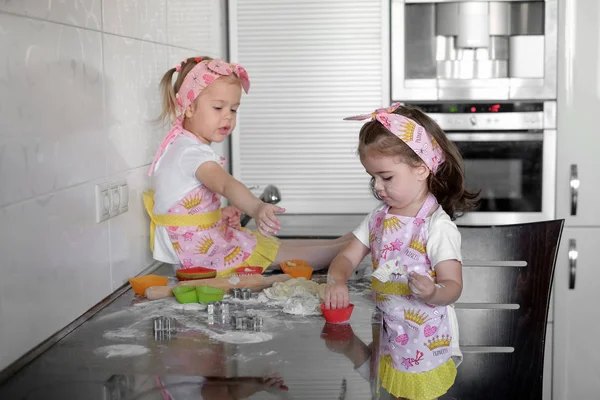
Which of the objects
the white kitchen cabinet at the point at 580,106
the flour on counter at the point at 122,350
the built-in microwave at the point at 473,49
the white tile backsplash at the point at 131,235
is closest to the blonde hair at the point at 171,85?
the white tile backsplash at the point at 131,235

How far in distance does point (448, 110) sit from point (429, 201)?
1.43 m

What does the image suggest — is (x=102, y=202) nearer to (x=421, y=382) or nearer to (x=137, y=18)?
(x=137, y=18)

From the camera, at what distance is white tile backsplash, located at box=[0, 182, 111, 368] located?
130cm

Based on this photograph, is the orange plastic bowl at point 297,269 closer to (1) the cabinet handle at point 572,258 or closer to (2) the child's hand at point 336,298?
(2) the child's hand at point 336,298

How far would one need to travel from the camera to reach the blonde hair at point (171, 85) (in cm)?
198

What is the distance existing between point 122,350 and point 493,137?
2.04 meters

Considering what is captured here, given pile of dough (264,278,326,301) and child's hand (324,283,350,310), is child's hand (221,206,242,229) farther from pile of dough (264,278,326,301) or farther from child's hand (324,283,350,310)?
child's hand (324,283,350,310)

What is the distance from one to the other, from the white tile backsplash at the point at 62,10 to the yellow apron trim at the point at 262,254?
25.0 inches

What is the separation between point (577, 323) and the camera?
118 inches

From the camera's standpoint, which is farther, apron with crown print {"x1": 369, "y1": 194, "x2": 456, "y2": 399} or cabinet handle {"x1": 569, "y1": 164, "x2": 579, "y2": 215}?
cabinet handle {"x1": 569, "y1": 164, "x2": 579, "y2": 215}

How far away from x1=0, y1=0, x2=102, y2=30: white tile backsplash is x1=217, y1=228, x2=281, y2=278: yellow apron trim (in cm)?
63

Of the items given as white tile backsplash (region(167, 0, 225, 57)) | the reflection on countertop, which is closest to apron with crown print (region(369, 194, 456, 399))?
the reflection on countertop

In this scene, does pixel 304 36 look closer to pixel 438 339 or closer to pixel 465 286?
pixel 465 286

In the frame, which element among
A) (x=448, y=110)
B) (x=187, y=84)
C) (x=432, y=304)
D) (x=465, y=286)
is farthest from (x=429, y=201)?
(x=448, y=110)
